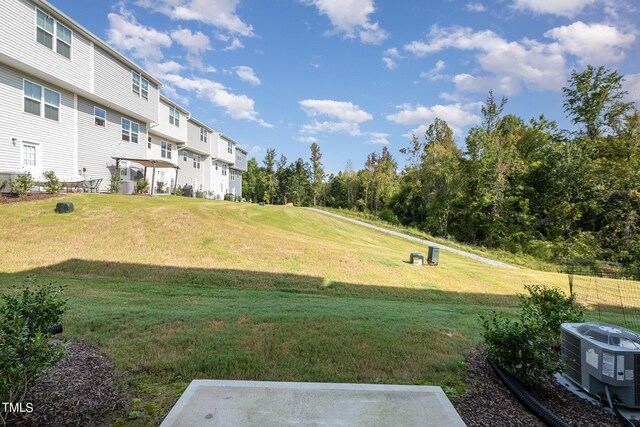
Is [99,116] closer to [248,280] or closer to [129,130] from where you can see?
[129,130]

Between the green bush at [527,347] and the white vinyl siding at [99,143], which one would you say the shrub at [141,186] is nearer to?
the white vinyl siding at [99,143]

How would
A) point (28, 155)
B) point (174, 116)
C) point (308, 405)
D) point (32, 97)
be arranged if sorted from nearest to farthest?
1. point (308, 405)
2. point (28, 155)
3. point (32, 97)
4. point (174, 116)

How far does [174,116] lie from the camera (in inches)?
940

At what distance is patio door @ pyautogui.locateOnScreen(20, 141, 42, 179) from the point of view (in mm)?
12547

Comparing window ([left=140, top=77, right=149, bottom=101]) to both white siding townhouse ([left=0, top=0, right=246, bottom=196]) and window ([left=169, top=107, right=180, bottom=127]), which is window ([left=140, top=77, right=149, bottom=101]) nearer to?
white siding townhouse ([left=0, top=0, right=246, bottom=196])

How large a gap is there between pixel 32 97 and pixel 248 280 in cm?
1282

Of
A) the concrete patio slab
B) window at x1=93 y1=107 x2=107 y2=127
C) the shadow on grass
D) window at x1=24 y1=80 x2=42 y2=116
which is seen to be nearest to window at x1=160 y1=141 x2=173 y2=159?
window at x1=93 y1=107 x2=107 y2=127

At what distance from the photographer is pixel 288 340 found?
3.76 metres

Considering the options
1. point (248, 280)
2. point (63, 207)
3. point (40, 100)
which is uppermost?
point (40, 100)

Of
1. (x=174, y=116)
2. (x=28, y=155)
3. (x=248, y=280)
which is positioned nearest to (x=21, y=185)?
(x=28, y=155)

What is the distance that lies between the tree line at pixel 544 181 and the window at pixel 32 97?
85.5 feet

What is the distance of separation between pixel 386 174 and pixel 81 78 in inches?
1207

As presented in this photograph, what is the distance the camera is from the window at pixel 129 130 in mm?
18219

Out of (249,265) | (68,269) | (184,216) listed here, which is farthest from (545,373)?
(184,216)
